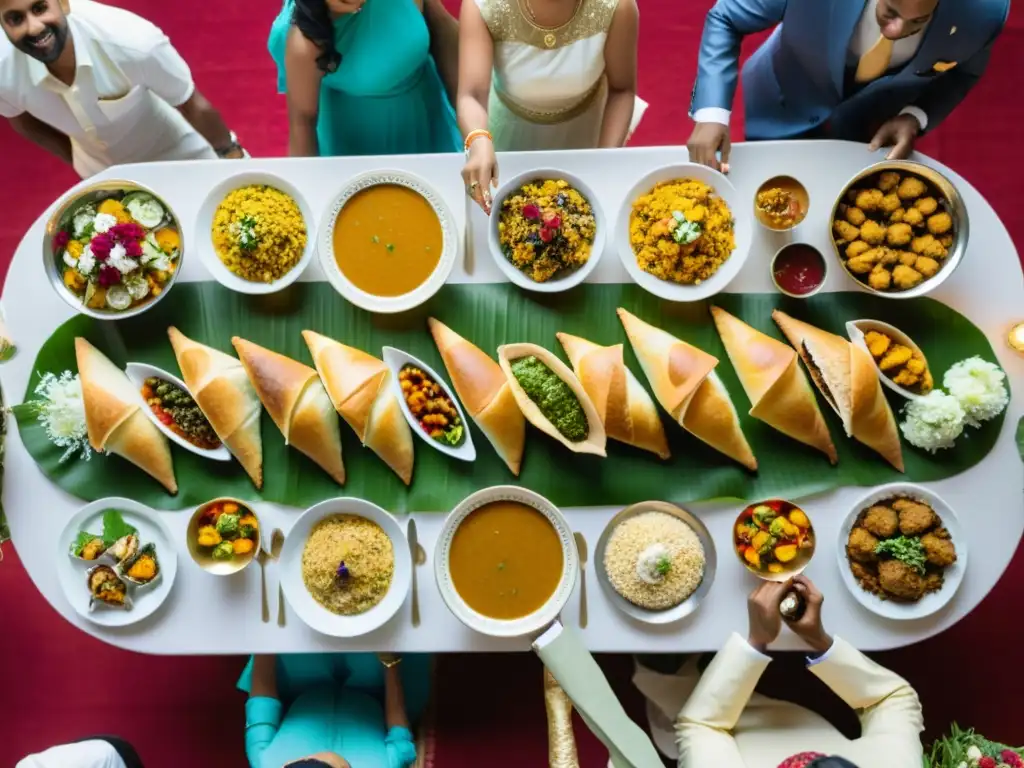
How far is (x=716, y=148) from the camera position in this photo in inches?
89.1

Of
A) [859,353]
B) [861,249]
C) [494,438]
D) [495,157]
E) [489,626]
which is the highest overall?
[495,157]

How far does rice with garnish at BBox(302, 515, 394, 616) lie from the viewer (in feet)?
6.93

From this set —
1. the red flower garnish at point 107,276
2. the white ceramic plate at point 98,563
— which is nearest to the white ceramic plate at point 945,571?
the white ceramic plate at point 98,563

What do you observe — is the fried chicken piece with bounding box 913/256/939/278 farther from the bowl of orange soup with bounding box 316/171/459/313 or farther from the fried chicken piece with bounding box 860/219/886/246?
the bowl of orange soup with bounding box 316/171/459/313

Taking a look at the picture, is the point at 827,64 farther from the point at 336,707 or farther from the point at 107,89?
the point at 336,707

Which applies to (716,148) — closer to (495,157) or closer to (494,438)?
(495,157)

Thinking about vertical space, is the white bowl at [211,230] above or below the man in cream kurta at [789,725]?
above

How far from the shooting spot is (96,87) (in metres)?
2.38

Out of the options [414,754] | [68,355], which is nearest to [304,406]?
[68,355]

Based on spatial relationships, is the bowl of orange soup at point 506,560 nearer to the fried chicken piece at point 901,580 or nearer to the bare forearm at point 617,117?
the fried chicken piece at point 901,580

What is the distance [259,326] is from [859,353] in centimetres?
170

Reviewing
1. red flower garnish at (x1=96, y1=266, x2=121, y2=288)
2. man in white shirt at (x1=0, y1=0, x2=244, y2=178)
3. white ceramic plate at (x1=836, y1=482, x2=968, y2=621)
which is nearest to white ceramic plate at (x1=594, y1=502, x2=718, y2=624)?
white ceramic plate at (x1=836, y1=482, x2=968, y2=621)

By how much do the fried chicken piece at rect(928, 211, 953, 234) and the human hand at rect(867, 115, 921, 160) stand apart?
0.70ft

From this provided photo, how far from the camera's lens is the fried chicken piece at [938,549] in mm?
2066
